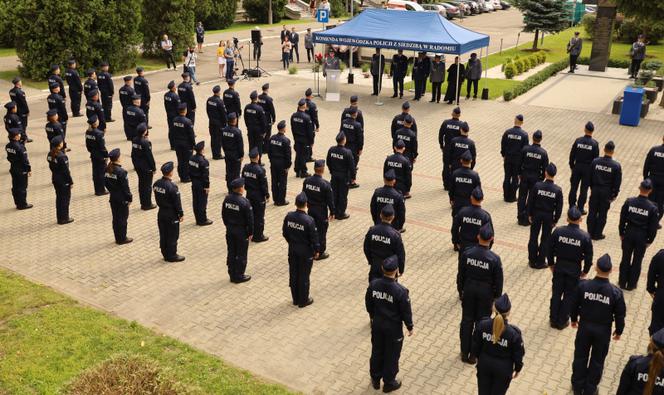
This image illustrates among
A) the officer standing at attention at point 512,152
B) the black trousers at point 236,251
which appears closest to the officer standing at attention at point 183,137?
the black trousers at point 236,251

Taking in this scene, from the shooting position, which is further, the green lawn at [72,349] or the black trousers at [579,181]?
the black trousers at [579,181]

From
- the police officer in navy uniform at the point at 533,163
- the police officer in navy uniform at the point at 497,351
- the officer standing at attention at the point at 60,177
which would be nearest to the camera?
the police officer in navy uniform at the point at 497,351

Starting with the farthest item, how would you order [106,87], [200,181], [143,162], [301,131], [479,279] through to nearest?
[106,87] → [301,131] → [143,162] → [200,181] → [479,279]

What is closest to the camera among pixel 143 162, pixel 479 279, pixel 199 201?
pixel 479 279

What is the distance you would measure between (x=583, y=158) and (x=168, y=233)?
8355mm

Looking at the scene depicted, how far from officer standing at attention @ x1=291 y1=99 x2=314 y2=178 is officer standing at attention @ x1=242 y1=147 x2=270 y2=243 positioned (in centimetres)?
335

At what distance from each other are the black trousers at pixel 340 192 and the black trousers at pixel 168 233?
350cm

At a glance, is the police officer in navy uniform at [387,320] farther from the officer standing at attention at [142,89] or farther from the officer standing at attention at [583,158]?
the officer standing at attention at [142,89]

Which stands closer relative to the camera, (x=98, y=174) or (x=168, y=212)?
(x=168, y=212)

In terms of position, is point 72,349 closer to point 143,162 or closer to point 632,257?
point 143,162

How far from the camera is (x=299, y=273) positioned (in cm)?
999

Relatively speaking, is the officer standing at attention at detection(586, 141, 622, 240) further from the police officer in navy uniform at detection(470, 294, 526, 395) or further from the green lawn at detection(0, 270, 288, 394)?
the green lawn at detection(0, 270, 288, 394)

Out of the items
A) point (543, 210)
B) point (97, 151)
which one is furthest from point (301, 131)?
point (543, 210)

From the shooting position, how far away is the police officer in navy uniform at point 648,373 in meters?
5.99
